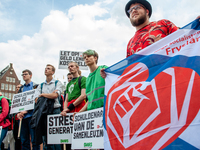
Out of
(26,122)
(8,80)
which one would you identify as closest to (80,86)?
(26,122)

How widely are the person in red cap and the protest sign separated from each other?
237cm

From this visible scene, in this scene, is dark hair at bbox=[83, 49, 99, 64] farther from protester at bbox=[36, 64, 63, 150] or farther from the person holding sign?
the person holding sign

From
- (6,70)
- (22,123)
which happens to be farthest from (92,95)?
(6,70)

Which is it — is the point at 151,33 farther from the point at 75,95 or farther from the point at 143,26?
the point at 75,95

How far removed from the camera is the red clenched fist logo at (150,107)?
6.67ft

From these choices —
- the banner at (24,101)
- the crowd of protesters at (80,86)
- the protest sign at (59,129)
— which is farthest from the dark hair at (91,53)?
the banner at (24,101)

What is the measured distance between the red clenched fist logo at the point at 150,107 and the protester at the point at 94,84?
0.68m

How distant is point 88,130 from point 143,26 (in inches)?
83.8

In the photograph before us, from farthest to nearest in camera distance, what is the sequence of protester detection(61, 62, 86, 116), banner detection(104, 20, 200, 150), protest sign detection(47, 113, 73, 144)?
protest sign detection(47, 113, 73, 144)
protester detection(61, 62, 86, 116)
banner detection(104, 20, 200, 150)

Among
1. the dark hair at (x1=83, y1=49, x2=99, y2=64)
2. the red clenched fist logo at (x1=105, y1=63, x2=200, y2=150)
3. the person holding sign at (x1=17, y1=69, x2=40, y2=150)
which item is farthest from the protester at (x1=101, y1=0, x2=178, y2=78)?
the person holding sign at (x1=17, y1=69, x2=40, y2=150)

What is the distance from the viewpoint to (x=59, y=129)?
15.6 feet

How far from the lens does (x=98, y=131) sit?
3.66 m

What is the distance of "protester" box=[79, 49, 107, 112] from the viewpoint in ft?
11.8

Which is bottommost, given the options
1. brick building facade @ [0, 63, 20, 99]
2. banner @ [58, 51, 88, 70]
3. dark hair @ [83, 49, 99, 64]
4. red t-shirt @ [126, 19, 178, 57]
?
red t-shirt @ [126, 19, 178, 57]
